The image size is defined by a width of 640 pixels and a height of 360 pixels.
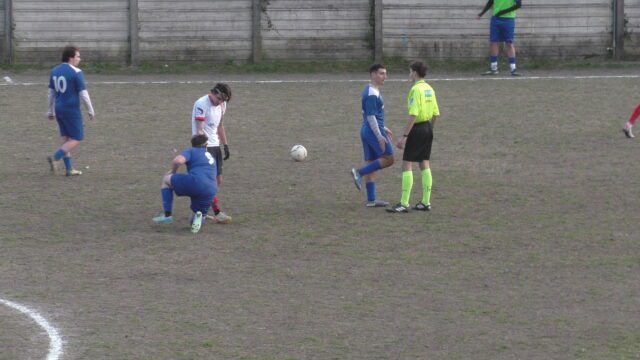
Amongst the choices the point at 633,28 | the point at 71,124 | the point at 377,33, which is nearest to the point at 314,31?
the point at 377,33

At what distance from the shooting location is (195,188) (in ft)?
42.8

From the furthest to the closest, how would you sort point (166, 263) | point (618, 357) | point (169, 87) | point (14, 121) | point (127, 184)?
point (169, 87)
point (14, 121)
point (127, 184)
point (166, 263)
point (618, 357)

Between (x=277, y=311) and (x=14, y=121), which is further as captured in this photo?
(x=14, y=121)

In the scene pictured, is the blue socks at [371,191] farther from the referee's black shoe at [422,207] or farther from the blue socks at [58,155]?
the blue socks at [58,155]

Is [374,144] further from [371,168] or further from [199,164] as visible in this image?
[199,164]

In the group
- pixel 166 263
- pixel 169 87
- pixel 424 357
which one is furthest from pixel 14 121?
pixel 424 357

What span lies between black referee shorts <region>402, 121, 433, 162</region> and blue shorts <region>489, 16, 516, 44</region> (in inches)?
470

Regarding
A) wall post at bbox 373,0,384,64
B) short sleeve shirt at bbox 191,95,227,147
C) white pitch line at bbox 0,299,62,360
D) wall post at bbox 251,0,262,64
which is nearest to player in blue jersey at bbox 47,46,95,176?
short sleeve shirt at bbox 191,95,227,147

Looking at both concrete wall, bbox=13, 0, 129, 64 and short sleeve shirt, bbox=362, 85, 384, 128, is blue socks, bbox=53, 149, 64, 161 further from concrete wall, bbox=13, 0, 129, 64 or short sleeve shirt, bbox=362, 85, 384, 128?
concrete wall, bbox=13, 0, 129, 64

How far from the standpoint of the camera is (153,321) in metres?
9.97

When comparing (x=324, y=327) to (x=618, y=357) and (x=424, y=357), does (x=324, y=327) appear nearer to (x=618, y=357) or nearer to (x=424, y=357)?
(x=424, y=357)

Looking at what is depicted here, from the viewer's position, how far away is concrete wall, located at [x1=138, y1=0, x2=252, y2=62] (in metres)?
27.1

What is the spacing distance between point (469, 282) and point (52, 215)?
18.4 feet

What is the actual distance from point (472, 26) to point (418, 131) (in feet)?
45.4
